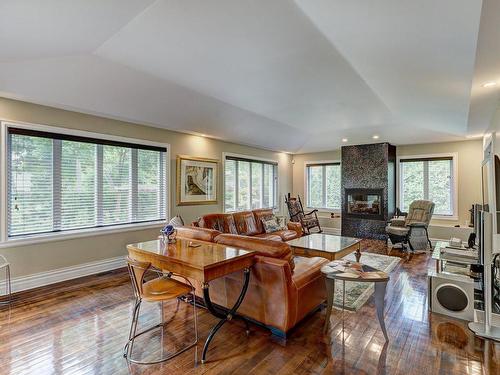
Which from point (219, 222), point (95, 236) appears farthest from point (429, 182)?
point (95, 236)

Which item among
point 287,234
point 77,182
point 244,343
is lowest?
point 244,343

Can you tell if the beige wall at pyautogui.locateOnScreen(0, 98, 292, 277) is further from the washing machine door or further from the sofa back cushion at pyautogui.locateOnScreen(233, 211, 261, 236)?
the washing machine door

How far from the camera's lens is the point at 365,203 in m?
7.64

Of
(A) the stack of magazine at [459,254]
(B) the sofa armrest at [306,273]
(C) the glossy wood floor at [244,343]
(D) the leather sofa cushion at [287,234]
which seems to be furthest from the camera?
(D) the leather sofa cushion at [287,234]

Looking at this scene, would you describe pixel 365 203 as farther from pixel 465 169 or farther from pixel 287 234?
pixel 287 234

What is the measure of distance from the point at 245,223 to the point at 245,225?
5cm

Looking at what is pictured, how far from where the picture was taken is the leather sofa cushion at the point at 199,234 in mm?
3234

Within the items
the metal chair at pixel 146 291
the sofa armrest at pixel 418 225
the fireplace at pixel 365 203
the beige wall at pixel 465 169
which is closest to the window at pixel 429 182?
the beige wall at pixel 465 169

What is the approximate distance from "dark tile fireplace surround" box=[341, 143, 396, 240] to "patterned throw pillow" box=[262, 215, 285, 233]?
2903 mm

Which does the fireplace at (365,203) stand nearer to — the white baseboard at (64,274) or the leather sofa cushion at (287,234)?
the leather sofa cushion at (287,234)

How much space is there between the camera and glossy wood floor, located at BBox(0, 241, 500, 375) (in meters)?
2.16

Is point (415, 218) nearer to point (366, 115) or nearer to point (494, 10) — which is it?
point (366, 115)

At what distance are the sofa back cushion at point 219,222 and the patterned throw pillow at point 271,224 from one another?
2.61 ft

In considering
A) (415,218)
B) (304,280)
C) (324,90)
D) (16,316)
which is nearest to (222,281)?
(304,280)
